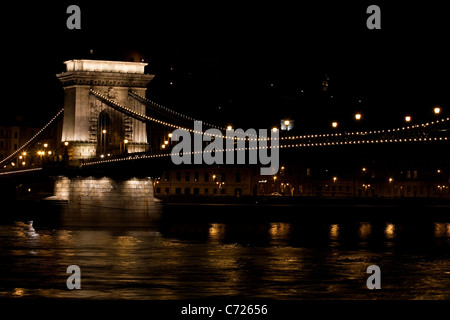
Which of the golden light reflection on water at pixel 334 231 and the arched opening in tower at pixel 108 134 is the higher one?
the arched opening in tower at pixel 108 134

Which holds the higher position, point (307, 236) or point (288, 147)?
point (288, 147)

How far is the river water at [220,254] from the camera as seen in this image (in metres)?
30.5

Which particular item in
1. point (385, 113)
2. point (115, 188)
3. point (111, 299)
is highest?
point (385, 113)

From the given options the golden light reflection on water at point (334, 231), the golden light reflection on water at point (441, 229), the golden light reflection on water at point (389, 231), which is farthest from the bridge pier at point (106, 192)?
the golden light reflection on water at point (441, 229)

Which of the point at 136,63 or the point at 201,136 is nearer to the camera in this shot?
the point at 201,136

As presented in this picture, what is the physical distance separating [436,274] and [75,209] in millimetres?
27665

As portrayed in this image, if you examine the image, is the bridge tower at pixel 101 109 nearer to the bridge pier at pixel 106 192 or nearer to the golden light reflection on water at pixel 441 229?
the bridge pier at pixel 106 192

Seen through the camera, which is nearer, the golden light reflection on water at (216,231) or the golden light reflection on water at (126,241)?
the golden light reflection on water at (126,241)

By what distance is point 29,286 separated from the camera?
102 ft

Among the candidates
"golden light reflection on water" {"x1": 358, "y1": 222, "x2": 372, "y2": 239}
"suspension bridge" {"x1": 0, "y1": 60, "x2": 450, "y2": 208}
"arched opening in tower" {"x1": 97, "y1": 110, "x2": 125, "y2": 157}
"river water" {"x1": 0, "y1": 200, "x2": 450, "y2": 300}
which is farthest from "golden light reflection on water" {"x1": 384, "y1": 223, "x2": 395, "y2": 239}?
"arched opening in tower" {"x1": 97, "y1": 110, "x2": 125, "y2": 157}

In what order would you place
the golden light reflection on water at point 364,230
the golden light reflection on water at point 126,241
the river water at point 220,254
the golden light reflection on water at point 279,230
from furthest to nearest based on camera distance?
the golden light reflection on water at point 364,230
the golden light reflection on water at point 279,230
the golden light reflection on water at point 126,241
the river water at point 220,254

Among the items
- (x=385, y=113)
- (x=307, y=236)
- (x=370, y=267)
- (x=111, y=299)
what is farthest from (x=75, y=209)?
(x=385, y=113)

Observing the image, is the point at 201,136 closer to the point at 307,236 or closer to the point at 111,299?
the point at 307,236

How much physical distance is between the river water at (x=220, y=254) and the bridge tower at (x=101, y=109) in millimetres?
4912
